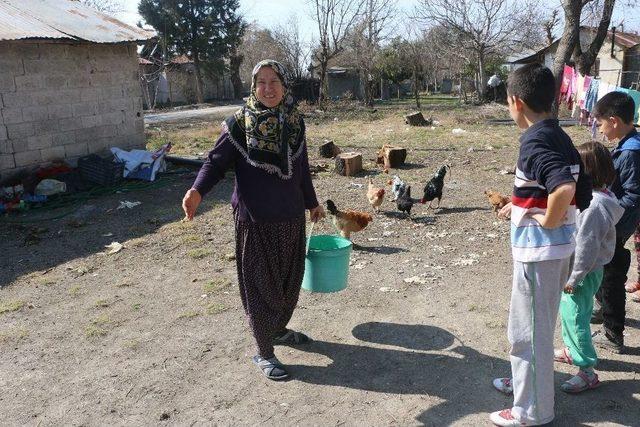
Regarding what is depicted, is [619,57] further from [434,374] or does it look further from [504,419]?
[504,419]

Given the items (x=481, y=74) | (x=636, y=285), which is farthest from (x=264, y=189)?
(x=481, y=74)

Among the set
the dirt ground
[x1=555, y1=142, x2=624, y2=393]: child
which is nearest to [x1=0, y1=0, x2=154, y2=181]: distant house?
Answer: the dirt ground

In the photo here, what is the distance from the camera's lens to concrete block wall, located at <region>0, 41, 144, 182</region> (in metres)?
8.79

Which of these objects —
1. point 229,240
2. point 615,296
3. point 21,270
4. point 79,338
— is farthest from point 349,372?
point 21,270

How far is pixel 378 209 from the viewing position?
290 inches

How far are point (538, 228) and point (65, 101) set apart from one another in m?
9.50

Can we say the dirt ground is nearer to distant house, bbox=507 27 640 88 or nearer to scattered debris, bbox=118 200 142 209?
scattered debris, bbox=118 200 142 209

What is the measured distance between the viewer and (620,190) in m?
3.32

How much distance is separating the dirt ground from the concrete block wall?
2548 mm

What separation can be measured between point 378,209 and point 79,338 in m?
4.42

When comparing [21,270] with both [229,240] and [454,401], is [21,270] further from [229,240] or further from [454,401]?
[454,401]

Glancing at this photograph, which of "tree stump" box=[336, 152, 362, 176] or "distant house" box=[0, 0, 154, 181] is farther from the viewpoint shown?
"tree stump" box=[336, 152, 362, 176]

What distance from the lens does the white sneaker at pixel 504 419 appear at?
8.64 feet

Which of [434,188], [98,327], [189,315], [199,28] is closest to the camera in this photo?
[98,327]
